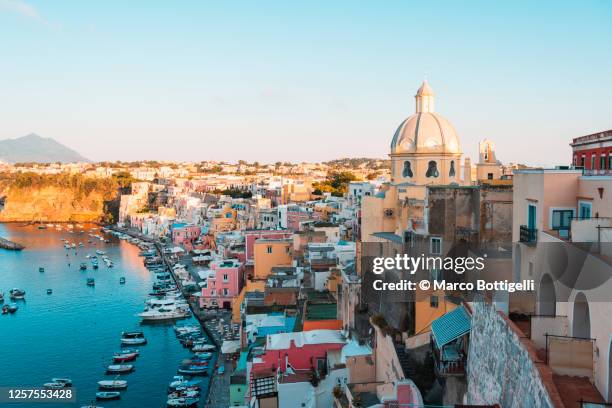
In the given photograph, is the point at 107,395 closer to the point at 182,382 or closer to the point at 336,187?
the point at 182,382

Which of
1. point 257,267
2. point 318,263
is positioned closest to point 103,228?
point 257,267

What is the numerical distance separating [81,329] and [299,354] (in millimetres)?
15020

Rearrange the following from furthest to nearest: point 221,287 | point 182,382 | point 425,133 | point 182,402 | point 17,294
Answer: point 17,294, point 221,287, point 182,382, point 182,402, point 425,133

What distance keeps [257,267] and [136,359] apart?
571cm

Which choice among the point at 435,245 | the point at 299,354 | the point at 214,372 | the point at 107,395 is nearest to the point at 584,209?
the point at 435,245

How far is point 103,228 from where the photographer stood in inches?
2422

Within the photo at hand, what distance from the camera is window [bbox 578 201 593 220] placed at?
564 cm

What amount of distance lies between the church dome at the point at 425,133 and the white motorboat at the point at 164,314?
13553 mm

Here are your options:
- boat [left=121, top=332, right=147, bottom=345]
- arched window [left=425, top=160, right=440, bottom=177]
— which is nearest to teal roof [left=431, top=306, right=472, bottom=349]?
arched window [left=425, top=160, right=440, bottom=177]

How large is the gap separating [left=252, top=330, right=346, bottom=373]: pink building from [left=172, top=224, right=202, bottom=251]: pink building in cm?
3193

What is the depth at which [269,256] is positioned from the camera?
75.9 feet

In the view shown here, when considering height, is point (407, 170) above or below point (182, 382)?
above

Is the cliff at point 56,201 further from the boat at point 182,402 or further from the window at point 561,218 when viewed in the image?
the window at point 561,218

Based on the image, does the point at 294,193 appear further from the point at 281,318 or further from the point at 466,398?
the point at 466,398
